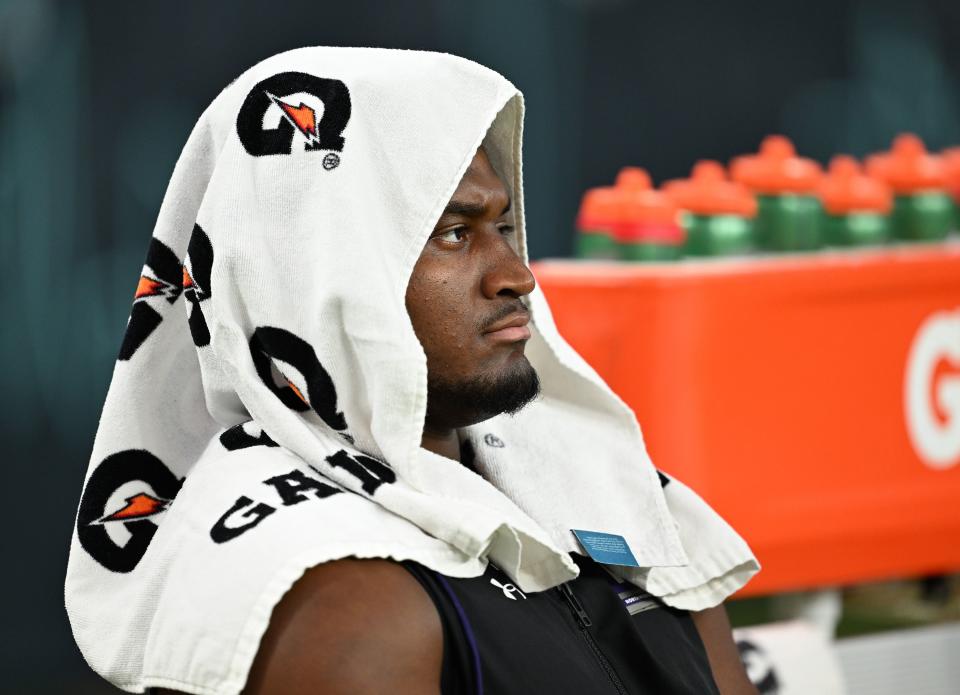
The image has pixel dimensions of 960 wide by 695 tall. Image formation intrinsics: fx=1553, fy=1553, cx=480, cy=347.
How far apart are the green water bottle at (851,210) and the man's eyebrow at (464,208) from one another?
165 cm

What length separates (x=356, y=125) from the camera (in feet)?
4.86

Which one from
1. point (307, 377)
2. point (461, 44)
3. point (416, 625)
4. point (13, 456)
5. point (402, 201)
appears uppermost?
point (461, 44)

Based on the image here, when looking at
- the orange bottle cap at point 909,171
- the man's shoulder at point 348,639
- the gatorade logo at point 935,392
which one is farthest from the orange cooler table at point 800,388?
the man's shoulder at point 348,639

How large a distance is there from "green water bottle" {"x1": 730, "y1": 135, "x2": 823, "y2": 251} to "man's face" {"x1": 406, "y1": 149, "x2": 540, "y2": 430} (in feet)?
4.90

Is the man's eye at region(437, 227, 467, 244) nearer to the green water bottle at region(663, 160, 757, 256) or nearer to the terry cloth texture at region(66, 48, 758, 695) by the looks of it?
the terry cloth texture at region(66, 48, 758, 695)

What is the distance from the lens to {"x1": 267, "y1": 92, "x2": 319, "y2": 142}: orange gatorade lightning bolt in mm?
1477

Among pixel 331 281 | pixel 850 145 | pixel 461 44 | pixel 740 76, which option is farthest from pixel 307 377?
pixel 850 145

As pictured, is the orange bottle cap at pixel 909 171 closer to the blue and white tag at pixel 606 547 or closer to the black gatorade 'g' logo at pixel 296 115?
the blue and white tag at pixel 606 547

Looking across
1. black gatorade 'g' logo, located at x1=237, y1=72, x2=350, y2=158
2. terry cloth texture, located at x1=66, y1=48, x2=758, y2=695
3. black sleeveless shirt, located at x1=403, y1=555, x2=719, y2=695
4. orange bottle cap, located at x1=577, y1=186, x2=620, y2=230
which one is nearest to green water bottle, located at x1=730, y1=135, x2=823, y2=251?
orange bottle cap, located at x1=577, y1=186, x2=620, y2=230

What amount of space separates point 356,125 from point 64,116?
1.82m

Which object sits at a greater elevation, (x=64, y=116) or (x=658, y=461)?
(x=64, y=116)

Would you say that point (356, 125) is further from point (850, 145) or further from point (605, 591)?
point (850, 145)

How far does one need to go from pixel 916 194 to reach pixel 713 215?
0.57 m

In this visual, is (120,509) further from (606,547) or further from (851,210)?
(851,210)
